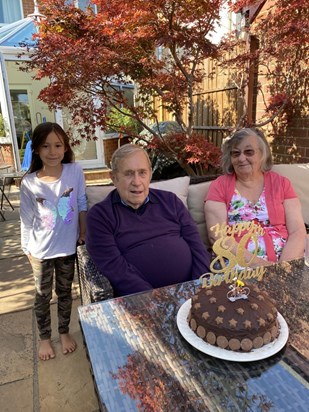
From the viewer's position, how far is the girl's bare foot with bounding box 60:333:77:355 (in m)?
2.15

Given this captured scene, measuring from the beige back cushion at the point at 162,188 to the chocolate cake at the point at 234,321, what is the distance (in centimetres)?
125

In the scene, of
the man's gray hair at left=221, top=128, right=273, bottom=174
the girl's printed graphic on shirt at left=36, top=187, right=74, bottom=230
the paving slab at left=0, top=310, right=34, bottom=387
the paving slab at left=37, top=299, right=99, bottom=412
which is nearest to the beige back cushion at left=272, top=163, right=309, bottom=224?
the man's gray hair at left=221, top=128, right=273, bottom=174

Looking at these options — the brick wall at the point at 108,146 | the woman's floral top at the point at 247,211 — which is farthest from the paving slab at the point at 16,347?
the brick wall at the point at 108,146

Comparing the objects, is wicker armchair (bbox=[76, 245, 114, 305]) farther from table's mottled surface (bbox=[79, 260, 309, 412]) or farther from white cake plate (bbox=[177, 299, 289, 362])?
white cake plate (bbox=[177, 299, 289, 362])

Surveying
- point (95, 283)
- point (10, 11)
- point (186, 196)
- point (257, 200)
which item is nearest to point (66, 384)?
point (95, 283)

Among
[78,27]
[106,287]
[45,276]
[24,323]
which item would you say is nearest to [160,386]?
[106,287]

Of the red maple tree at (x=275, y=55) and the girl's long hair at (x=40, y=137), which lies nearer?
the girl's long hair at (x=40, y=137)

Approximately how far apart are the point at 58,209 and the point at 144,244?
0.59 metres

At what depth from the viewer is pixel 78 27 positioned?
3078mm

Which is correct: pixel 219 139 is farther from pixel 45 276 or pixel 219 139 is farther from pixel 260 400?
pixel 260 400

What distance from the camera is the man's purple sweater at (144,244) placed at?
1679 mm

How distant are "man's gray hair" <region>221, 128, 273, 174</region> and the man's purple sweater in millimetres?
667

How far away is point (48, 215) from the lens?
1953mm

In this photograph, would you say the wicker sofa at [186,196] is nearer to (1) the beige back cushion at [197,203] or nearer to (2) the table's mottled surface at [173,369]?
(1) the beige back cushion at [197,203]
